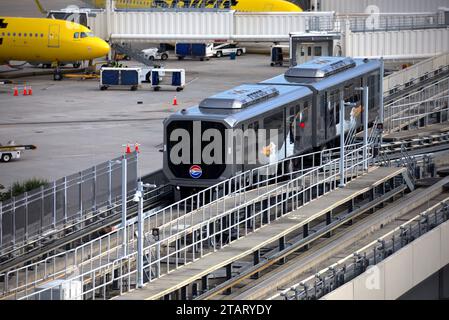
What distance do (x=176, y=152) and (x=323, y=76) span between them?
421 inches

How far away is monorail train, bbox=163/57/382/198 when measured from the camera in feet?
145

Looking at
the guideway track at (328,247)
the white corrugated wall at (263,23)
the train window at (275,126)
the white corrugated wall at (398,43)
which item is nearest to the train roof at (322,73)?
the train window at (275,126)

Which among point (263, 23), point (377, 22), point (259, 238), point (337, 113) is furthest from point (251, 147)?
Answer: point (263, 23)

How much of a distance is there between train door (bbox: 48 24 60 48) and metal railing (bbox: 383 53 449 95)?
2636 centimetres

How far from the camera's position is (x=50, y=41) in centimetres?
8988

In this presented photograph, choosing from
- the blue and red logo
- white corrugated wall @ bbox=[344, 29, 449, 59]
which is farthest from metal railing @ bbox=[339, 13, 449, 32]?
the blue and red logo

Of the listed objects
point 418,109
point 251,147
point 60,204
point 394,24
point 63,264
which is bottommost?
point 63,264

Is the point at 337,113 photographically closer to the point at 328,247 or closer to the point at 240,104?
the point at 240,104

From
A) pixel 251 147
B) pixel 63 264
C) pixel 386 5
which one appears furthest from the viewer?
pixel 386 5

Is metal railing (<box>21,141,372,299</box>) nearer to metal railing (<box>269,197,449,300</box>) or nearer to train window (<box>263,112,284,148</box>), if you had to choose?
train window (<box>263,112,284,148</box>)

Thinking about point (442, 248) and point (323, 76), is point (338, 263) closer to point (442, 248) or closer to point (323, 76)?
point (442, 248)

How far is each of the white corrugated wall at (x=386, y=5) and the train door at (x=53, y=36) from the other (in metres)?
19.8

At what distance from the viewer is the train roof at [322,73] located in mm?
52875

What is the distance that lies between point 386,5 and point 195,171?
55.7m
